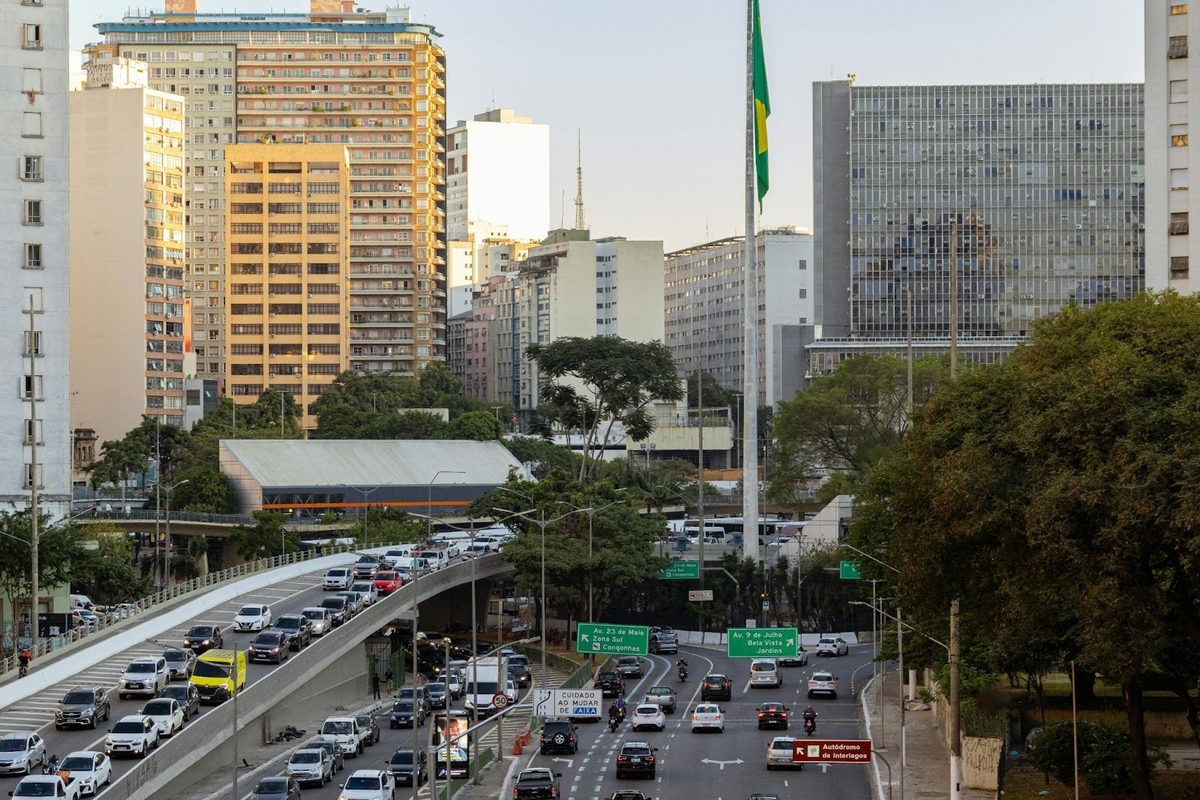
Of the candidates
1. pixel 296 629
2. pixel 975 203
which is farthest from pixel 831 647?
pixel 975 203

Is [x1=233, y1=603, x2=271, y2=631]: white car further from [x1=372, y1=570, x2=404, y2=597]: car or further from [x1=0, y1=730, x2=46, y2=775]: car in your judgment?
[x1=0, y1=730, x2=46, y2=775]: car

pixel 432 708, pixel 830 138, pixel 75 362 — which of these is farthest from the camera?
pixel 830 138

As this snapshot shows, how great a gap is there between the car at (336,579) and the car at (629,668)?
46.9ft

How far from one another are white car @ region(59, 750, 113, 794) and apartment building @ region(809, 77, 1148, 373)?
149908 millimetres

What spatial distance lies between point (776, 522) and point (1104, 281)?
5993 centimetres

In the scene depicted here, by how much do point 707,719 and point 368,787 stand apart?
21.3m

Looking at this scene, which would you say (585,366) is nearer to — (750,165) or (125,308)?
(750,165)

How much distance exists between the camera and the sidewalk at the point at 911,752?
182 feet

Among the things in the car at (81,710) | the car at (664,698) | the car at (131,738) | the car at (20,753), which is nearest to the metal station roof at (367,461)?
the car at (664,698)

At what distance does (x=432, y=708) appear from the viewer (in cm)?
7581

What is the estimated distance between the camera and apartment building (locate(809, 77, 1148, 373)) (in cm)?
19562

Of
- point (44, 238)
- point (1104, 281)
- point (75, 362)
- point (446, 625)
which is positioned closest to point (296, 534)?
point (446, 625)

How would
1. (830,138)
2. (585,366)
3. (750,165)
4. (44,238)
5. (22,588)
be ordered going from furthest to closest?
(830,138), (585,366), (750,165), (44,238), (22,588)

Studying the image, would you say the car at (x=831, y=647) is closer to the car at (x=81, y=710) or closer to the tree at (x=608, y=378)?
the tree at (x=608, y=378)
